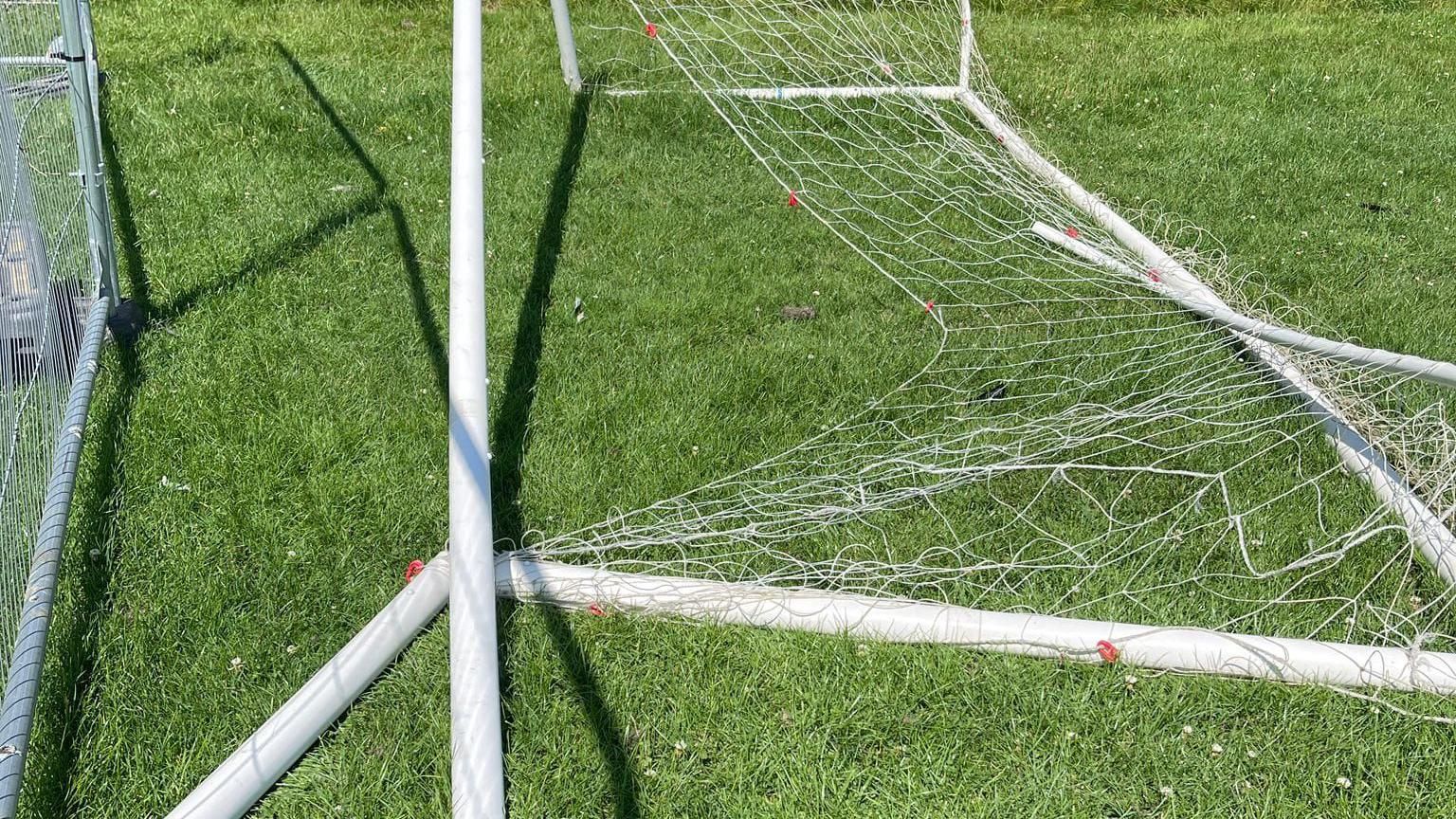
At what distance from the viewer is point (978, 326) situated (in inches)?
182

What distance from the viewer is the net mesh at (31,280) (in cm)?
294

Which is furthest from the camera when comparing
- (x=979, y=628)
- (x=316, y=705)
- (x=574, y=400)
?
(x=574, y=400)

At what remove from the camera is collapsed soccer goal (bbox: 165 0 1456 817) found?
112 inches

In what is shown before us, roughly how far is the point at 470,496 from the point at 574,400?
1238 millimetres

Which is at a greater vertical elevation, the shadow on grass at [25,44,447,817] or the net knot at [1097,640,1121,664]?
the net knot at [1097,640,1121,664]

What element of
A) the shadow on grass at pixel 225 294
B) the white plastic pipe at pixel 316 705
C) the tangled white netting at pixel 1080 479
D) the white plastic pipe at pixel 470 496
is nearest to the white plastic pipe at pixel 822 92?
the shadow on grass at pixel 225 294

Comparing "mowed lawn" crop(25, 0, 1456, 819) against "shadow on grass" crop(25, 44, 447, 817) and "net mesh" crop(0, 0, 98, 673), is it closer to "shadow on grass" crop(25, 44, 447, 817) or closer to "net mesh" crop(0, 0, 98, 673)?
"shadow on grass" crop(25, 44, 447, 817)

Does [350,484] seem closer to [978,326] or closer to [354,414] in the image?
[354,414]

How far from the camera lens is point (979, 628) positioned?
9.63 ft

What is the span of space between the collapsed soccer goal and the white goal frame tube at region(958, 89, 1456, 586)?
0.04 ft

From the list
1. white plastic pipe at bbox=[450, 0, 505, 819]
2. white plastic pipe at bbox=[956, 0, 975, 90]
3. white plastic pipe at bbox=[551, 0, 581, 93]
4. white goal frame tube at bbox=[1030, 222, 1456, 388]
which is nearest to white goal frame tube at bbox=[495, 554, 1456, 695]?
white plastic pipe at bbox=[450, 0, 505, 819]

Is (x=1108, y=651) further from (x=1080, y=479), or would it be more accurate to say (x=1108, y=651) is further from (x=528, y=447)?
(x=528, y=447)

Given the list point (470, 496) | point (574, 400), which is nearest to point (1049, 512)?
point (574, 400)

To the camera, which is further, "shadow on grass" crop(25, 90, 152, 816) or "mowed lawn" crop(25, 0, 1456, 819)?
"mowed lawn" crop(25, 0, 1456, 819)
